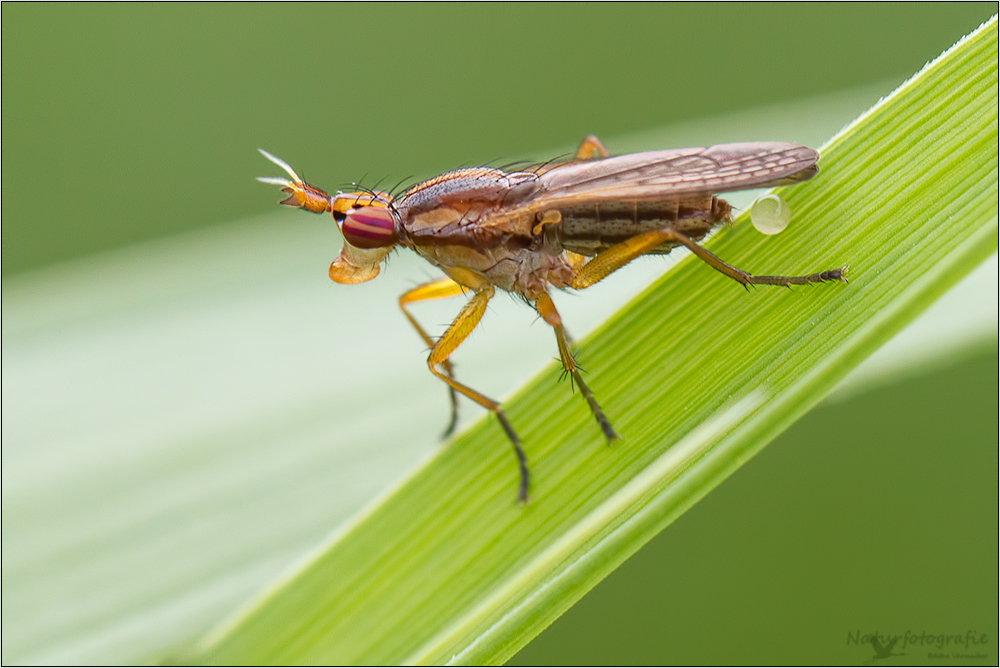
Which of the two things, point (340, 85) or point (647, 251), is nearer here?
point (647, 251)

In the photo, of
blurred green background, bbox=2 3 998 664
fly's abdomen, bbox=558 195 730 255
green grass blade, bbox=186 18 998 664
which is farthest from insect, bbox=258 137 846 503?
blurred green background, bbox=2 3 998 664

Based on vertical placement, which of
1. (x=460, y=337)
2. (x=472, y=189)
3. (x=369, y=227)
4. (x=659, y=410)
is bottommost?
(x=659, y=410)

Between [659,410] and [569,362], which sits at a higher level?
[569,362]

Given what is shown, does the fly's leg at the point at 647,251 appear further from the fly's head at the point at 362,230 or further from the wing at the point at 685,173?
the fly's head at the point at 362,230

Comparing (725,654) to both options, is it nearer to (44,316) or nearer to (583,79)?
(44,316)

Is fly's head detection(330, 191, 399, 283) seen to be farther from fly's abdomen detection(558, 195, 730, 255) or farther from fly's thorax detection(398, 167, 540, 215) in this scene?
fly's abdomen detection(558, 195, 730, 255)

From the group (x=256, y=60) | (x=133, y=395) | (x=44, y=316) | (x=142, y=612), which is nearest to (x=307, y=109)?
(x=256, y=60)

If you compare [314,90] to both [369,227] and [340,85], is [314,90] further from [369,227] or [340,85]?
[369,227]

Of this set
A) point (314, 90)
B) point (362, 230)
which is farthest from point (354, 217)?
point (314, 90)
